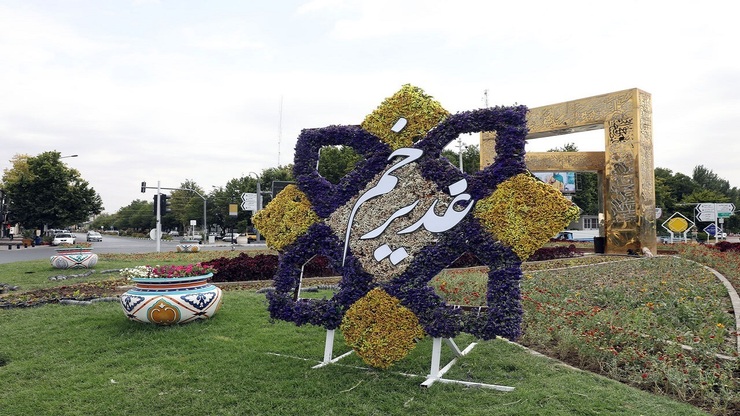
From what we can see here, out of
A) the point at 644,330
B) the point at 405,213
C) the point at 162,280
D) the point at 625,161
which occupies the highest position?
the point at 625,161

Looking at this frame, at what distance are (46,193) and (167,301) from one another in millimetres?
42051

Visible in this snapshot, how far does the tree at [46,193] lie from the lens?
41906mm

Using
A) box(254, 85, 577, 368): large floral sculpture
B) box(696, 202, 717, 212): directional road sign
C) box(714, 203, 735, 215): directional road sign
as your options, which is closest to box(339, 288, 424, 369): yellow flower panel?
box(254, 85, 577, 368): large floral sculpture

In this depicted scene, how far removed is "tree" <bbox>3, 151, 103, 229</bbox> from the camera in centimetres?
4191

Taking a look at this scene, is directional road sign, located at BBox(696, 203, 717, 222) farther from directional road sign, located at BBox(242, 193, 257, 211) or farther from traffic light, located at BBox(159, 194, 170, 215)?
traffic light, located at BBox(159, 194, 170, 215)

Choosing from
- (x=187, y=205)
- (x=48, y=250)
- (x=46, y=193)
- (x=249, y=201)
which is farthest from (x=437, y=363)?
(x=187, y=205)

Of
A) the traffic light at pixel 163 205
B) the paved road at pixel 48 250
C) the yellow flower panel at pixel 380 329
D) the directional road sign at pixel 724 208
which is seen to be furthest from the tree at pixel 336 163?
the yellow flower panel at pixel 380 329

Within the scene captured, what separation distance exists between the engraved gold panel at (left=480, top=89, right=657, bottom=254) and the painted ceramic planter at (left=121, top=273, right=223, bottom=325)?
13.5 m

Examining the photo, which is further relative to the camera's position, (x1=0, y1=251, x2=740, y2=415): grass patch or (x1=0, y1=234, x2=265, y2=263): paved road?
(x1=0, y1=234, x2=265, y2=263): paved road

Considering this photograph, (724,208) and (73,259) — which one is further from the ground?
(724,208)

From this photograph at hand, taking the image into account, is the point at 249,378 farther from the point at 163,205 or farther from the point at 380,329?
the point at 163,205

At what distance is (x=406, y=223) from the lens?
6.10 metres

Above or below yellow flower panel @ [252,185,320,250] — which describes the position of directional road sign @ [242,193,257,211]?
above

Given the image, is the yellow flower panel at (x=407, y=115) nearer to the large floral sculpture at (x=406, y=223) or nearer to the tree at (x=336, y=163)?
the large floral sculpture at (x=406, y=223)
